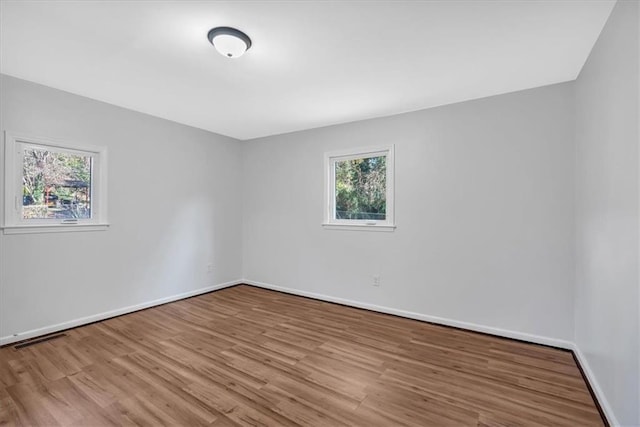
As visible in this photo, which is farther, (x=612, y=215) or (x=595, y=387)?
(x=595, y=387)

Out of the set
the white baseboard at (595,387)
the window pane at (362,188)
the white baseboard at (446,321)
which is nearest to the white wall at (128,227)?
the white baseboard at (446,321)

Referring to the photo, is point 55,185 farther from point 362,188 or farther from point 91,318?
point 362,188

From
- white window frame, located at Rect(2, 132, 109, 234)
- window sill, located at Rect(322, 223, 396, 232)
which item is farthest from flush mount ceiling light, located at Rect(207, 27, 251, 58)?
window sill, located at Rect(322, 223, 396, 232)

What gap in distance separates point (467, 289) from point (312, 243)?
210cm

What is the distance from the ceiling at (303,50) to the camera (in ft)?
5.90

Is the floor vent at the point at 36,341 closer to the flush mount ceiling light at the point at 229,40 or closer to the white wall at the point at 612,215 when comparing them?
the flush mount ceiling light at the point at 229,40

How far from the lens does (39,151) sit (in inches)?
119

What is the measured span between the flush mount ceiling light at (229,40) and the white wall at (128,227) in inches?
86.0

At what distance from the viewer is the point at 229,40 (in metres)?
2.01

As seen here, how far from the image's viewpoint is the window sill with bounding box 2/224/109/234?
277cm

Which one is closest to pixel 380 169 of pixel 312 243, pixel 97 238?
pixel 312 243

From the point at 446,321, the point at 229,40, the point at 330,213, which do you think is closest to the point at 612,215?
the point at 446,321

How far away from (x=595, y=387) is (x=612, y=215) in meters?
1.22

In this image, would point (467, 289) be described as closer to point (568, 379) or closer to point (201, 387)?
point (568, 379)
